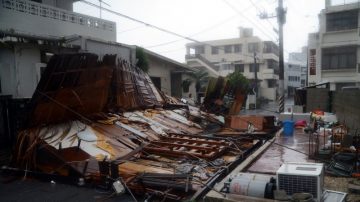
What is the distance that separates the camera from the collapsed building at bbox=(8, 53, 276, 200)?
690cm

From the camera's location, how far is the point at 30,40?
12516mm

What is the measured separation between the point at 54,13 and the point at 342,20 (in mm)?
24797

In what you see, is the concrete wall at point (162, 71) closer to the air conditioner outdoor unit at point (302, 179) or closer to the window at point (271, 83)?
the air conditioner outdoor unit at point (302, 179)

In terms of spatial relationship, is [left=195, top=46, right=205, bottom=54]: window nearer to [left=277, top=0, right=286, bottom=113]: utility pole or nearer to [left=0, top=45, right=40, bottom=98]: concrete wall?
[left=277, top=0, right=286, bottom=113]: utility pole

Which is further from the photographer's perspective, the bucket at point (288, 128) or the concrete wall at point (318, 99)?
the concrete wall at point (318, 99)

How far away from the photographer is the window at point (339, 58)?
A: 2705cm

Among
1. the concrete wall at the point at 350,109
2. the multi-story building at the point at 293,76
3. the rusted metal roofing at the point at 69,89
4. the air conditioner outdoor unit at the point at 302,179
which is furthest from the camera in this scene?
the multi-story building at the point at 293,76

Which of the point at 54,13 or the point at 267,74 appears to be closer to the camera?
the point at 54,13

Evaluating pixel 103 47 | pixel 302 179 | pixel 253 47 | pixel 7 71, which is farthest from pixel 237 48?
Result: pixel 302 179

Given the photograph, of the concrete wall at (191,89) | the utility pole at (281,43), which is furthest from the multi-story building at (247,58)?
the utility pole at (281,43)

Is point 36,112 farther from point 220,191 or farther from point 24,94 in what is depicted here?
point 220,191

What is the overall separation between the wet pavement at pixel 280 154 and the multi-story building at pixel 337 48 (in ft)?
64.1

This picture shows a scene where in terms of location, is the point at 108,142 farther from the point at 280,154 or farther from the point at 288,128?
the point at 288,128

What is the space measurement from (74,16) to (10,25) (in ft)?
11.9
